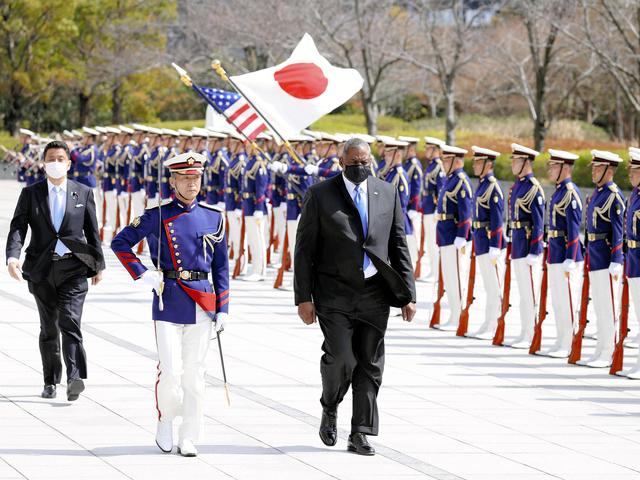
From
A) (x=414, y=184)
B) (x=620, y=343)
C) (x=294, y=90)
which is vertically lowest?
(x=620, y=343)

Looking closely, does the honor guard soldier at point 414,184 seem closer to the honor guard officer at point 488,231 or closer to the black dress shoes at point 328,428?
the honor guard officer at point 488,231

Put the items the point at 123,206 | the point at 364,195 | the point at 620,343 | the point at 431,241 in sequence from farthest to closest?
the point at 123,206 → the point at 431,241 → the point at 620,343 → the point at 364,195

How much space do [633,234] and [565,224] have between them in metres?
1.19

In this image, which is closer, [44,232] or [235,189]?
[44,232]

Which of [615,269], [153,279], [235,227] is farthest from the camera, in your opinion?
[235,227]

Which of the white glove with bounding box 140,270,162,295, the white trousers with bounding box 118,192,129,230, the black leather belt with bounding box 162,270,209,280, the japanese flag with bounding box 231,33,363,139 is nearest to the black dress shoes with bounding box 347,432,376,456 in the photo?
the black leather belt with bounding box 162,270,209,280

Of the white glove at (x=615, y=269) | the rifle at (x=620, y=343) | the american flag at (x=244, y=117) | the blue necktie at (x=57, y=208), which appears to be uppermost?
the american flag at (x=244, y=117)

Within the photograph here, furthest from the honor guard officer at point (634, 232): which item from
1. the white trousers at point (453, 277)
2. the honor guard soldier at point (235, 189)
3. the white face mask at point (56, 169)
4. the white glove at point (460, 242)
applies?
the honor guard soldier at point (235, 189)

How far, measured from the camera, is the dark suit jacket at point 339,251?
8078 millimetres

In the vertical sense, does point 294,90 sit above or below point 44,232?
above

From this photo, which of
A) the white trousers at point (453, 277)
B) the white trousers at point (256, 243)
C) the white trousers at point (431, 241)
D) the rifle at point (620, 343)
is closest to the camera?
the rifle at point (620, 343)

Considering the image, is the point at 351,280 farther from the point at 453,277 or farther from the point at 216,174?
the point at 216,174

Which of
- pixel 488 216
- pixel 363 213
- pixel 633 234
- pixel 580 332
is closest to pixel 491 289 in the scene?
pixel 488 216

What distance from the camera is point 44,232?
970cm
